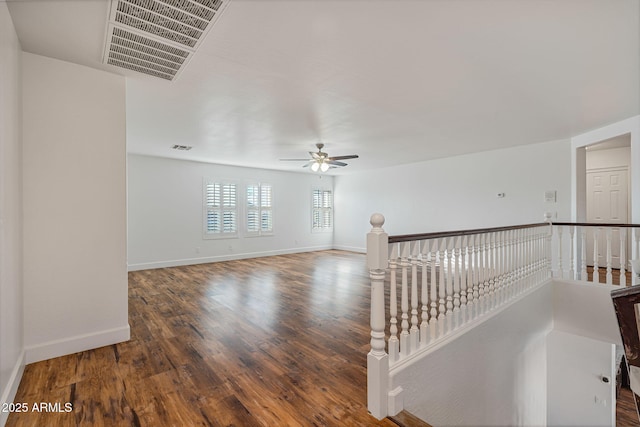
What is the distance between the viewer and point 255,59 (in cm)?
241

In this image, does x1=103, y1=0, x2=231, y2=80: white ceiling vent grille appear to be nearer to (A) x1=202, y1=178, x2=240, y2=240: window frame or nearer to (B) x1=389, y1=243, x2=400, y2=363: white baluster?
(B) x1=389, y1=243, x2=400, y2=363: white baluster

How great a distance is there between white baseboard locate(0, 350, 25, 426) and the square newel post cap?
2.23 metres

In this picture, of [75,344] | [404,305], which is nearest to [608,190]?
[404,305]

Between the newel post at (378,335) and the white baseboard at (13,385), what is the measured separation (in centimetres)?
206

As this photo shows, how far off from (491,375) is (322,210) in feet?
23.3

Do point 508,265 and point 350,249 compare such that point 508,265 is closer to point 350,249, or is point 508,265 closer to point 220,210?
point 350,249

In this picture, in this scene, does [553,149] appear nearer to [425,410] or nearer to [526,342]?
[526,342]

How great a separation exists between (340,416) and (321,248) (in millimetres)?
7638

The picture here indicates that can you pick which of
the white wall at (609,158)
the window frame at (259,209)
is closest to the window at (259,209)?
the window frame at (259,209)

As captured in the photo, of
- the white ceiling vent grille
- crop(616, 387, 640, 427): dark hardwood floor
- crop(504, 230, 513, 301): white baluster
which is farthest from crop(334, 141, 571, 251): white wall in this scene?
the white ceiling vent grille

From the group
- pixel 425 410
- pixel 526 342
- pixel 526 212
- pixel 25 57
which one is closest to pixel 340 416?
pixel 425 410

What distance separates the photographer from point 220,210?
7.36 metres

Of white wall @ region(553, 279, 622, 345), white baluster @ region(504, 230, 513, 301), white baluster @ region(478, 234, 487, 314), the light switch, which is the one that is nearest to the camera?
white baluster @ region(478, 234, 487, 314)

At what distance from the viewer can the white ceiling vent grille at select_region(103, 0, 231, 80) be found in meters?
1.80
